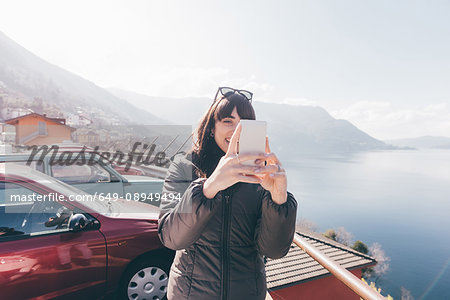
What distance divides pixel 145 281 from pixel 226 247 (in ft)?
6.09

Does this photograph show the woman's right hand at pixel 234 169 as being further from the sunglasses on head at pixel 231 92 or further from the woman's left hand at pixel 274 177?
the sunglasses on head at pixel 231 92

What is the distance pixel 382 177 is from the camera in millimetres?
163000

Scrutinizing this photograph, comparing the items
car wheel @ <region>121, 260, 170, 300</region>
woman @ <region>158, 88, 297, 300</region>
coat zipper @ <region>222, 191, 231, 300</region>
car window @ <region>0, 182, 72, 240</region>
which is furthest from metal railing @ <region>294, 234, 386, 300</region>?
car window @ <region>0, 182, 72, 240</region>

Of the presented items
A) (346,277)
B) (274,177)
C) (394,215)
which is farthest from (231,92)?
(394,215)

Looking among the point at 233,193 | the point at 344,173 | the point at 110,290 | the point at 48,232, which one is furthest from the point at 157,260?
the point at 344,173

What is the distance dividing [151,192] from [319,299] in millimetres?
8812

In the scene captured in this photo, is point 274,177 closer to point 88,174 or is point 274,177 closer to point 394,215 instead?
point 88,174

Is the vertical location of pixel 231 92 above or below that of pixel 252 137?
above

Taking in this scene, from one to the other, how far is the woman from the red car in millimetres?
1433

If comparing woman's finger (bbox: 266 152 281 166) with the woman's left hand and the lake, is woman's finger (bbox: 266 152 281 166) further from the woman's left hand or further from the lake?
the lake

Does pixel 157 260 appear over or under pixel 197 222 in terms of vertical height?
under

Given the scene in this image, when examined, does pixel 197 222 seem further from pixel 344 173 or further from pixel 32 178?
pixel 344 173

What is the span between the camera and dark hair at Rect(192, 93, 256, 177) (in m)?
1.30

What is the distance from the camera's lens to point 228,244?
121 centimetres
